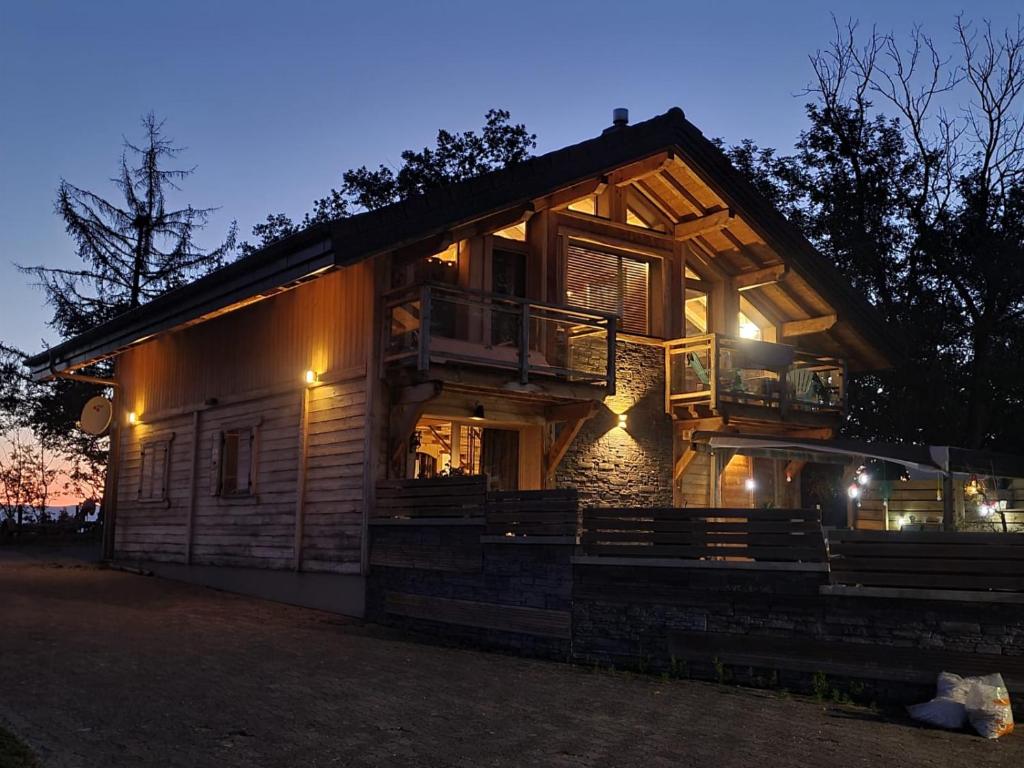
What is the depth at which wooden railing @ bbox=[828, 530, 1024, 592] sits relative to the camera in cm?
884

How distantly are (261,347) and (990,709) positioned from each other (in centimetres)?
1219

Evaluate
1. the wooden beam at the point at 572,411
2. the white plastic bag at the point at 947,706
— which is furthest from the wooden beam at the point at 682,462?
the white plastic bag at the point at 947,706

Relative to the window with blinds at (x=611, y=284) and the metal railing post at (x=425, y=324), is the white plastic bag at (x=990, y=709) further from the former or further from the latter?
the window with blinds at (x=611, y=284)

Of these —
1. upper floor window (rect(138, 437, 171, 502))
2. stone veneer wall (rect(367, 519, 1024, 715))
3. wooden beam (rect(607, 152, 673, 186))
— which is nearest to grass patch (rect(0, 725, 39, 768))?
stone veneer wall (rect(367, 519, 1024, 715))

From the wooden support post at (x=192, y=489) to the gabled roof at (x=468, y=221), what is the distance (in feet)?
6.41

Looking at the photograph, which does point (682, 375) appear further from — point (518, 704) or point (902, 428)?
point (902, 428)

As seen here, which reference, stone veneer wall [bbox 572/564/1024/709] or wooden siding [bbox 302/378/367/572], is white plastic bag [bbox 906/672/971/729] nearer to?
stone veneer wall [bbox 572/564/1024/709]

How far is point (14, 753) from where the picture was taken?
238 inches

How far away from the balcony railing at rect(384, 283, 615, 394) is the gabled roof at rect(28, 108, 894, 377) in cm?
103

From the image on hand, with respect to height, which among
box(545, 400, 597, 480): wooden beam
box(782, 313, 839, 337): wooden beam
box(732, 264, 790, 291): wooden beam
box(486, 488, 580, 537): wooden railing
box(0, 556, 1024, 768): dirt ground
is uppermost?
box(732, 264, 790, 291): wooden beam

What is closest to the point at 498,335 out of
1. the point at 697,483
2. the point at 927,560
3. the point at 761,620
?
the point at 697,483

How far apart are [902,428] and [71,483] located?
2714cm

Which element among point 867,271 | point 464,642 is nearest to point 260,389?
point 464,642

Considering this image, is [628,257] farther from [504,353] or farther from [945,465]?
[945,465]
